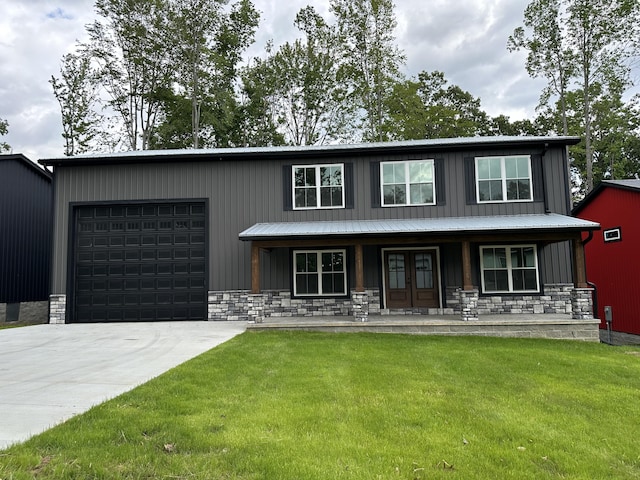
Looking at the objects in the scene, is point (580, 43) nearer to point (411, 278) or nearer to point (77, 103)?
point (411, 278)

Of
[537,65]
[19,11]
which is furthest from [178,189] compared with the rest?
[537,65]

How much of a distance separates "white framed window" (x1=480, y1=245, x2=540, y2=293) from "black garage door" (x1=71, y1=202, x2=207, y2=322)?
826 centimetres

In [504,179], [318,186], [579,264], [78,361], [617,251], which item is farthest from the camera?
[617,251]

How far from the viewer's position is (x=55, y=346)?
7.93 meters

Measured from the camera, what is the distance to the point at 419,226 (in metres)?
10.2

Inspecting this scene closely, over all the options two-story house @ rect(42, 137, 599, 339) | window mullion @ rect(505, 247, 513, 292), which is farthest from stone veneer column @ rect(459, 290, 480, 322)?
window mullion @ rect(505, 247, 513, 292)

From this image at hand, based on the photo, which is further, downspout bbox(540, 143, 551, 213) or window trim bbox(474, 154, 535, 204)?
window trim bbox(474, 154, 535, 204)

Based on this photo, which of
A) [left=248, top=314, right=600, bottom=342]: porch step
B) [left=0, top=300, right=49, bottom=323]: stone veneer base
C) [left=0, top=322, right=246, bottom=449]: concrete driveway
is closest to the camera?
[left=0, top=322, right=246, bottom=449]: concrete driveway

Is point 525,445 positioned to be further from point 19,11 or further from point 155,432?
point 19,11

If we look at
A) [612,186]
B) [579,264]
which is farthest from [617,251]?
[579,264]

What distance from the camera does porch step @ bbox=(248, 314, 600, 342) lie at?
30.4 ft

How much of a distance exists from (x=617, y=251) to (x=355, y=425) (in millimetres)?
12740

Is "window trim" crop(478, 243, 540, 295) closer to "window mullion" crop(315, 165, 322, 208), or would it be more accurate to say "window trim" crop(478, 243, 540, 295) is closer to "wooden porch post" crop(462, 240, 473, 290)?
"wooden porch post" crop(462, 240, 473, 290)

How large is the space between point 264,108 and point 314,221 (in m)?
14.2
